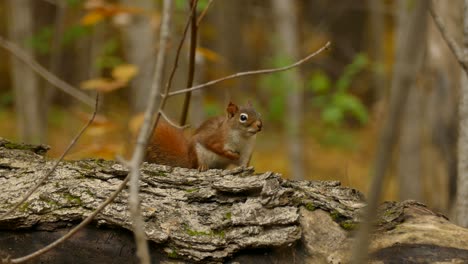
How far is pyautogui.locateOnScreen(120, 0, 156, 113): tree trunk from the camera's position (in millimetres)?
7301

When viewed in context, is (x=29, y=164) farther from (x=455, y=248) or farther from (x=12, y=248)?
(x=455, y=248)

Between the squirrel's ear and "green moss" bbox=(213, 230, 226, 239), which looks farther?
the squirrel's ear

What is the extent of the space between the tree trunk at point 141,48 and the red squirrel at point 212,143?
321cm

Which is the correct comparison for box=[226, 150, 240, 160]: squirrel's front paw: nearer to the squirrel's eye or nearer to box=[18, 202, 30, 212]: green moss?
the squirrel's eye

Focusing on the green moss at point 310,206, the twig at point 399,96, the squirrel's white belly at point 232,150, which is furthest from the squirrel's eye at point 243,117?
the twig at point 399,96

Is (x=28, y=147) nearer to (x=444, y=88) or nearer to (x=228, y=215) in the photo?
(x=228, y=215)

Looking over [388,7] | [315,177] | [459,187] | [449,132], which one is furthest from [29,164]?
[388,7]

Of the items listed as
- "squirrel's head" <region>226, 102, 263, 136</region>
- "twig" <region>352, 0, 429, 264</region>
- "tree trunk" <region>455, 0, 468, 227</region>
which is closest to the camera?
"twig" <region>352, 0, 429, 264</region>

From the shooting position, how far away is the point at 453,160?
682cm

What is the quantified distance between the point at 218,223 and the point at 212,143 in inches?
49.0

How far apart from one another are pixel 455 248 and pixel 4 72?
11.6 m

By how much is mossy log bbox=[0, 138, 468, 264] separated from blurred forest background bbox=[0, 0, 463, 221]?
2.35 ft

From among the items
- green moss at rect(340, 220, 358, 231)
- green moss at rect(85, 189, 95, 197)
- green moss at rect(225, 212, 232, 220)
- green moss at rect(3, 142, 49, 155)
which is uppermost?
green moss at rect(3, 142, 49, 155)

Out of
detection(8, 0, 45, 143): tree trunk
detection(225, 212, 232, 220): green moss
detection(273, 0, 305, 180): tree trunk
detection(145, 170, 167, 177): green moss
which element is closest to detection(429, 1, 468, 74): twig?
detection(225, 212, 232, 220): green moss
